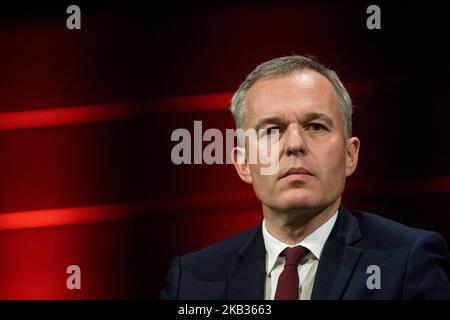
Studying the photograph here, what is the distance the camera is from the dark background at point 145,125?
1.96 meters

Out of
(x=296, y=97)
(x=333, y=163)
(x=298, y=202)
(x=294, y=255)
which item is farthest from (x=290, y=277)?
(x=296, y=97)

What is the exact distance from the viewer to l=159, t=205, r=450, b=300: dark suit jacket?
1.64 m

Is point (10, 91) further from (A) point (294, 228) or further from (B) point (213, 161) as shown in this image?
(A) point (294, 228)

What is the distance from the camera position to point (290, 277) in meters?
1.70

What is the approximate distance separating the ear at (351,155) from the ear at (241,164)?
0.26 m

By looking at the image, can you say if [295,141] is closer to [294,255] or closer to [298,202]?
[298,202]

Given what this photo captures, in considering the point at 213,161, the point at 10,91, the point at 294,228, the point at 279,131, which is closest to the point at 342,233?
the point at 294,228

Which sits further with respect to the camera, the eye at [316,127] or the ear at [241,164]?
the ear at [241,164]

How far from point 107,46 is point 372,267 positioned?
1029 mm

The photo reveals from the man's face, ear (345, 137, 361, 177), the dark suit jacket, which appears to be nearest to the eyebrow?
the man's face

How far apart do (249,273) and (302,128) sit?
390 millimetres

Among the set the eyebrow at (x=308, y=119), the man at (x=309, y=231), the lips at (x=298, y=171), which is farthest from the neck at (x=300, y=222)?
the eyebrow at (x=308, y=119)

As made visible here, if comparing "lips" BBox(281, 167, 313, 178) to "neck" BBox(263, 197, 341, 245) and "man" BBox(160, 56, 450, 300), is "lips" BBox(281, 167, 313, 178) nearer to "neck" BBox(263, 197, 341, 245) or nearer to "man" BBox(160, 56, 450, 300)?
"man" BBox(160, 56, 450, 300)

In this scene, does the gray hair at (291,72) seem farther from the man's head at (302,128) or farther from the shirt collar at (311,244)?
the shirt collar at (311,244)
